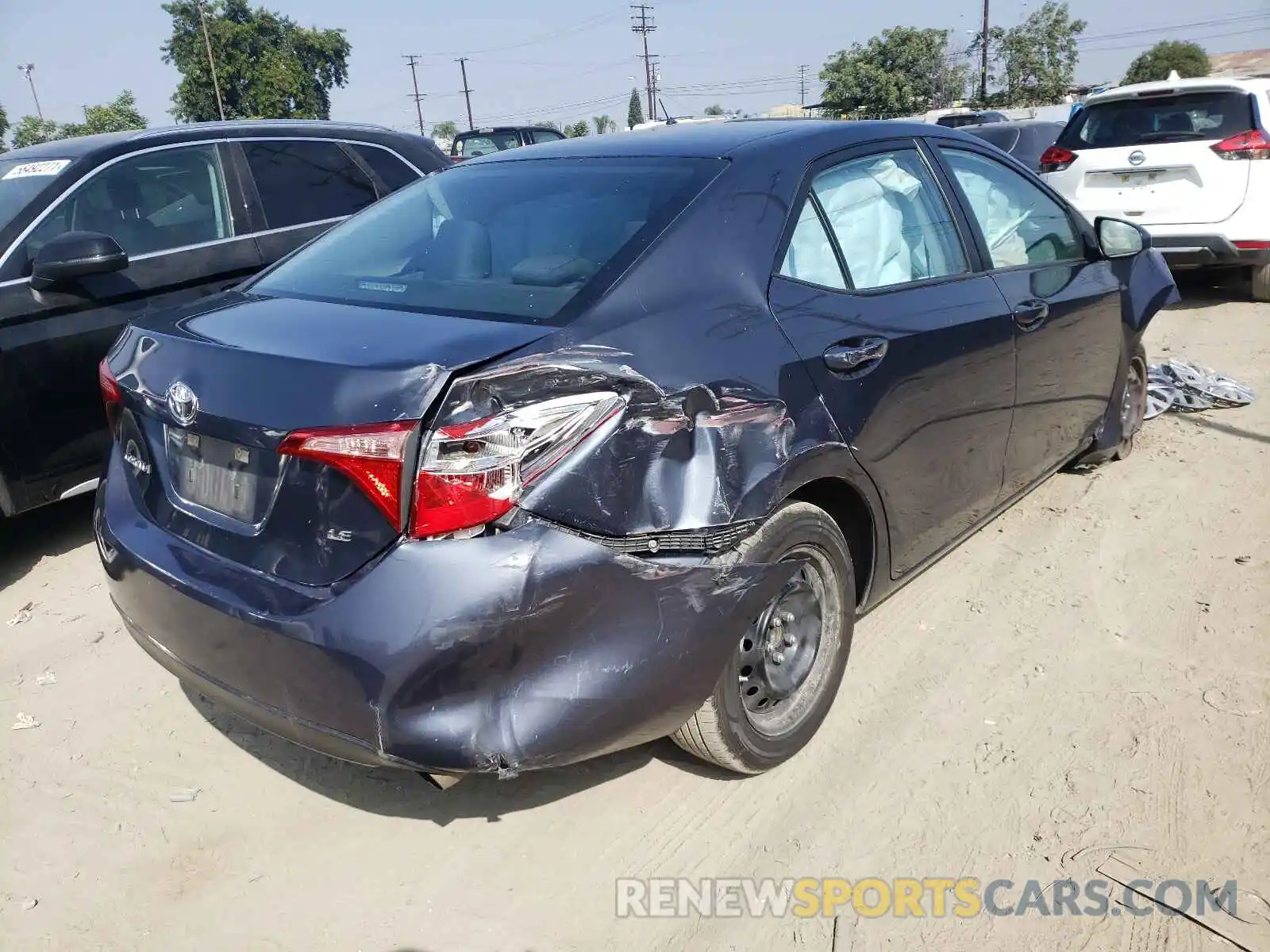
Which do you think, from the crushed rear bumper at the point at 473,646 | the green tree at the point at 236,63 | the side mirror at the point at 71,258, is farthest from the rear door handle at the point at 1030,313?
the green tree at the point at 236,63

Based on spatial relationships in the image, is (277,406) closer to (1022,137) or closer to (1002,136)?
(1002,136)

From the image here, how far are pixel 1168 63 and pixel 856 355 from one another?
183 feet

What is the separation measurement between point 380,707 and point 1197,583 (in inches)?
126

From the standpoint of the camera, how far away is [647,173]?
9.21ft

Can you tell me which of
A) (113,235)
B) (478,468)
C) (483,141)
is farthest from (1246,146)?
(483,141)

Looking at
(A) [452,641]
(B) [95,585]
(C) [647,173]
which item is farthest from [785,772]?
(B) [95,585]

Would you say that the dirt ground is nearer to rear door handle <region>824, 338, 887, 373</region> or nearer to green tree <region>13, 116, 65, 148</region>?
rear door handle <region>824, 338, 887, 373</region>

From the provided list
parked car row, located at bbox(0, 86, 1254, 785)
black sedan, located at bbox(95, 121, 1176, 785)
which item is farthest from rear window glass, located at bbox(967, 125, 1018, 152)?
black sedan, located at bbox(95, 121, 1176, 785)

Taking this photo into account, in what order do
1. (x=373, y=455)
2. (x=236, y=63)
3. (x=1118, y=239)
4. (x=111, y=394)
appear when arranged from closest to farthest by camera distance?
(x=373, y=455) → (x=111, y=394) → (x=1118, y=239) → (x=236, y=63)

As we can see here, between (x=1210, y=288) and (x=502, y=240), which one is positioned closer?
(x=502, y=240)

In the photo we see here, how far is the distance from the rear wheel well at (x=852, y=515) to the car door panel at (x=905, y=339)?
8 cm

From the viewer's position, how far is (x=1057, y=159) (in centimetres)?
891

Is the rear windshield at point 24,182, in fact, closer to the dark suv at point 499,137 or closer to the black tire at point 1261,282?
the black tire at point 1261,282

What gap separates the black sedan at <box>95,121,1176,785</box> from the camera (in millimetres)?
2014
